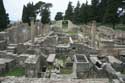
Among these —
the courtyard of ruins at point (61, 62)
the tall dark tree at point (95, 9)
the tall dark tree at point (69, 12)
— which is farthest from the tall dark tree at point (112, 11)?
the tall dark tree at point (69, 12)

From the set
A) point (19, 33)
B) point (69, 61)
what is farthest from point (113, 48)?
point (19, 33)

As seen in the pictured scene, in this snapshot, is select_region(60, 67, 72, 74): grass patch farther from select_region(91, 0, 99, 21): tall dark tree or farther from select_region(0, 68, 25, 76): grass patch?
select_region(91, 0, 99, 21): tall dark tree

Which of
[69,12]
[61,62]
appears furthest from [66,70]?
[69,12]

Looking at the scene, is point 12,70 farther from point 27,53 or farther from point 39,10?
point 39,10

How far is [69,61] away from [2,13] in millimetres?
28740

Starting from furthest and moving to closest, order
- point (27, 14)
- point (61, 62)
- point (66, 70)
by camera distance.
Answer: point (27, 14), point (61, 62), point (66, 70)

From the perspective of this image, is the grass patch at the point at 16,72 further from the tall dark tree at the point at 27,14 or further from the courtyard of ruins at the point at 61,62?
the tall dark tree at the point at 27,14

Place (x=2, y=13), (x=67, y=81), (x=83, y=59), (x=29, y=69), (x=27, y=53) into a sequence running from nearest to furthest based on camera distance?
(x=67, y=81) → (x=29, y=69) → (x=83, y=59) → (x=27, y=53) → (x=2, y=13)

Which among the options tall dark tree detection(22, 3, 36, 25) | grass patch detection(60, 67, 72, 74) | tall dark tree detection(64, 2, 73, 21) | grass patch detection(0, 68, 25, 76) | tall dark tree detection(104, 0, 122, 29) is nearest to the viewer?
grass patch detection(0, 68, 25, 76)

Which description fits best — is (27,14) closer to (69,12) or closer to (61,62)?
(69,12)

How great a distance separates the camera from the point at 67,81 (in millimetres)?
9453

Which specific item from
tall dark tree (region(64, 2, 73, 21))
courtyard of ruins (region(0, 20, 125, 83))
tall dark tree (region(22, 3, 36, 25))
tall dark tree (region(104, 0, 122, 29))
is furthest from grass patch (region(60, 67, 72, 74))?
tall dark tree (region(64, 2, 73, 21))

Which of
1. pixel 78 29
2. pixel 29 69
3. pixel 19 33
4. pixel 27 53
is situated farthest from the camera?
pixel 78 29

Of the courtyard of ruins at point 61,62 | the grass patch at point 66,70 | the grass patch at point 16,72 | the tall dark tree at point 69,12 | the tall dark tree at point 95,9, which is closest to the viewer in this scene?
the courtyard of ruins at point 61,62
